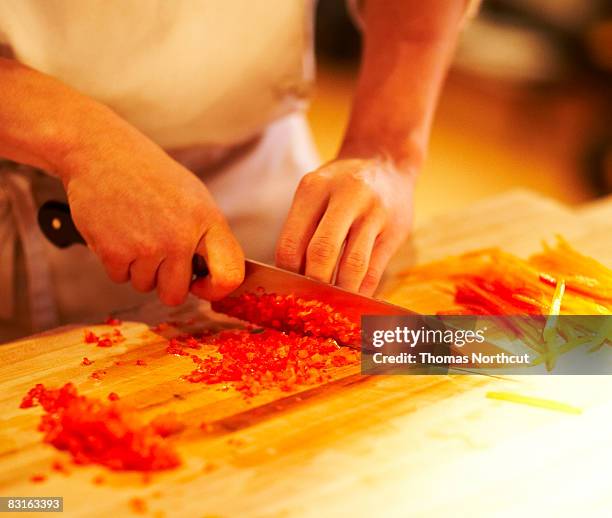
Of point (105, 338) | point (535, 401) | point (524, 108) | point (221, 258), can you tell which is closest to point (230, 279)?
point (221, 258)

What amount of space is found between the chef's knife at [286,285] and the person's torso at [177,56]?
237 millimetres

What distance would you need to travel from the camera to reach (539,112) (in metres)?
4.68

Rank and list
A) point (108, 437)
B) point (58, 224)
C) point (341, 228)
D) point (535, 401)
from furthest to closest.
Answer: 1. point (58, 224)
2. point (341, 228)
3. point (535, 401)
4. point (108, 437)

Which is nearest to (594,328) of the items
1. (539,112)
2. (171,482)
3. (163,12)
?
(171,482)

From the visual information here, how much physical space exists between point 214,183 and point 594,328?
815mm

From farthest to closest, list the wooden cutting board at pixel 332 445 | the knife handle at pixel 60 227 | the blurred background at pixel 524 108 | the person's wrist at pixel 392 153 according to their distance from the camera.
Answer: the blurred background at pixel 524 108
the person's wrist at pixel 392 153
the knife handle at pixel 60 227
the wooden cutting board at pixel 332 445

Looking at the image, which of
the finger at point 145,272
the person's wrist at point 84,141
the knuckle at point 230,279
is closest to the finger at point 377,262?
the knuckle at point 230,279

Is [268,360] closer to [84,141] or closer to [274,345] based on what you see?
[274,345]

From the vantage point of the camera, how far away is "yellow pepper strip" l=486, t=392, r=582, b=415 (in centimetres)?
115

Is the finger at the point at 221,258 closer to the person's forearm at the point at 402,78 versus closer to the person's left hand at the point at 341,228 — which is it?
the person's left hand at the point at 341,228

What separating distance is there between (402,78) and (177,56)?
451 millimetres

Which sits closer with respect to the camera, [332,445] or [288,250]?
[332,445]

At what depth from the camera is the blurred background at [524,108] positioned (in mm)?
4090

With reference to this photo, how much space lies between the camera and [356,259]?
1.28 m
